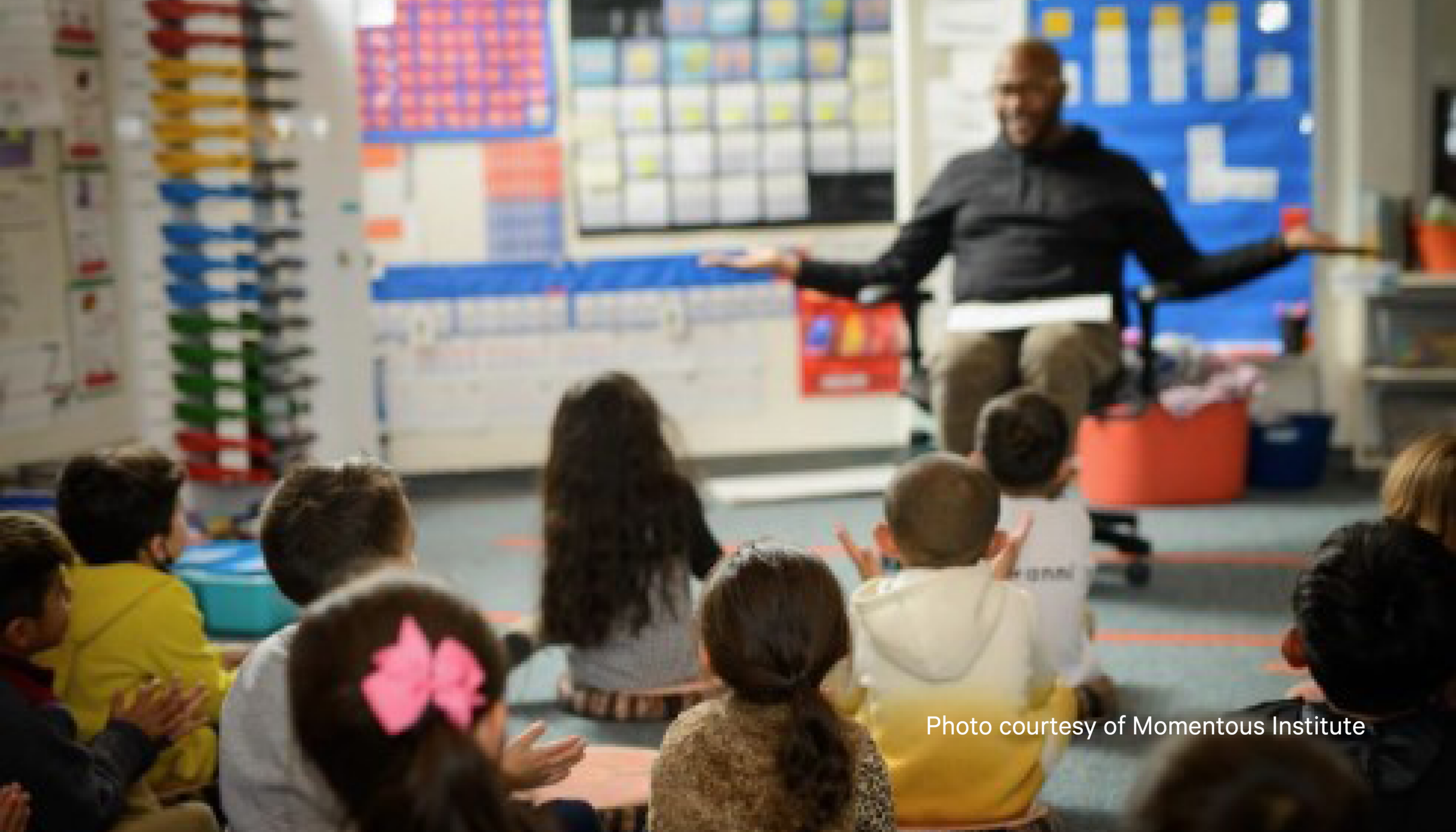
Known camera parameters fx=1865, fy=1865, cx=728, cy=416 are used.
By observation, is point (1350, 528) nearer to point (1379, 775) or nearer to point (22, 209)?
point (1379, 775)

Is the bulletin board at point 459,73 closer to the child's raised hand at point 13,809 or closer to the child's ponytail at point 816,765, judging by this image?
the child's raised hand at point 13,809

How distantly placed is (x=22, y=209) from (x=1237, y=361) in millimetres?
3609

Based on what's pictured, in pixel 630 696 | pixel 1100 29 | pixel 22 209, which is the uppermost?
pixel 1100 29

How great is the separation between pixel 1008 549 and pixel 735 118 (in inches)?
Answer: 146

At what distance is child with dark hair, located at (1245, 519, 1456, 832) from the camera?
6.44 ft

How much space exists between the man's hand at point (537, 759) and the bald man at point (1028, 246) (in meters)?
2.63

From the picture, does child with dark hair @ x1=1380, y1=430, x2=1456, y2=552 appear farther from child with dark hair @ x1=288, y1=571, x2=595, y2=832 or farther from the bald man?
the bald man

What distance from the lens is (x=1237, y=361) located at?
5.89m

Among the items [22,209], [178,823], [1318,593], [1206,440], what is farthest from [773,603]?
[1206,440]

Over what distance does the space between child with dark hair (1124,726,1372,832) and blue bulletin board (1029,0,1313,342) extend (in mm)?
4952

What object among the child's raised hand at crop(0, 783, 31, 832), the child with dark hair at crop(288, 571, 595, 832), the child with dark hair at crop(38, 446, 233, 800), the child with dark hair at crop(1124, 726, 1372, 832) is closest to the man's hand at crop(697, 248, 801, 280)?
the child with dark hair at crop(38, 446, 233, 800)

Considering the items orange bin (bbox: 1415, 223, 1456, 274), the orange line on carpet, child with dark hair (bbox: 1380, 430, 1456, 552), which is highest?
orange bin (bbox: 1415, 223, 1456, 274)

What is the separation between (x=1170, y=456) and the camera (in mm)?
5594

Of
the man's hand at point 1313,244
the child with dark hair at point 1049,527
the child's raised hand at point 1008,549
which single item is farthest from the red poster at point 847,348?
the child's raised hand at point 1008,549
